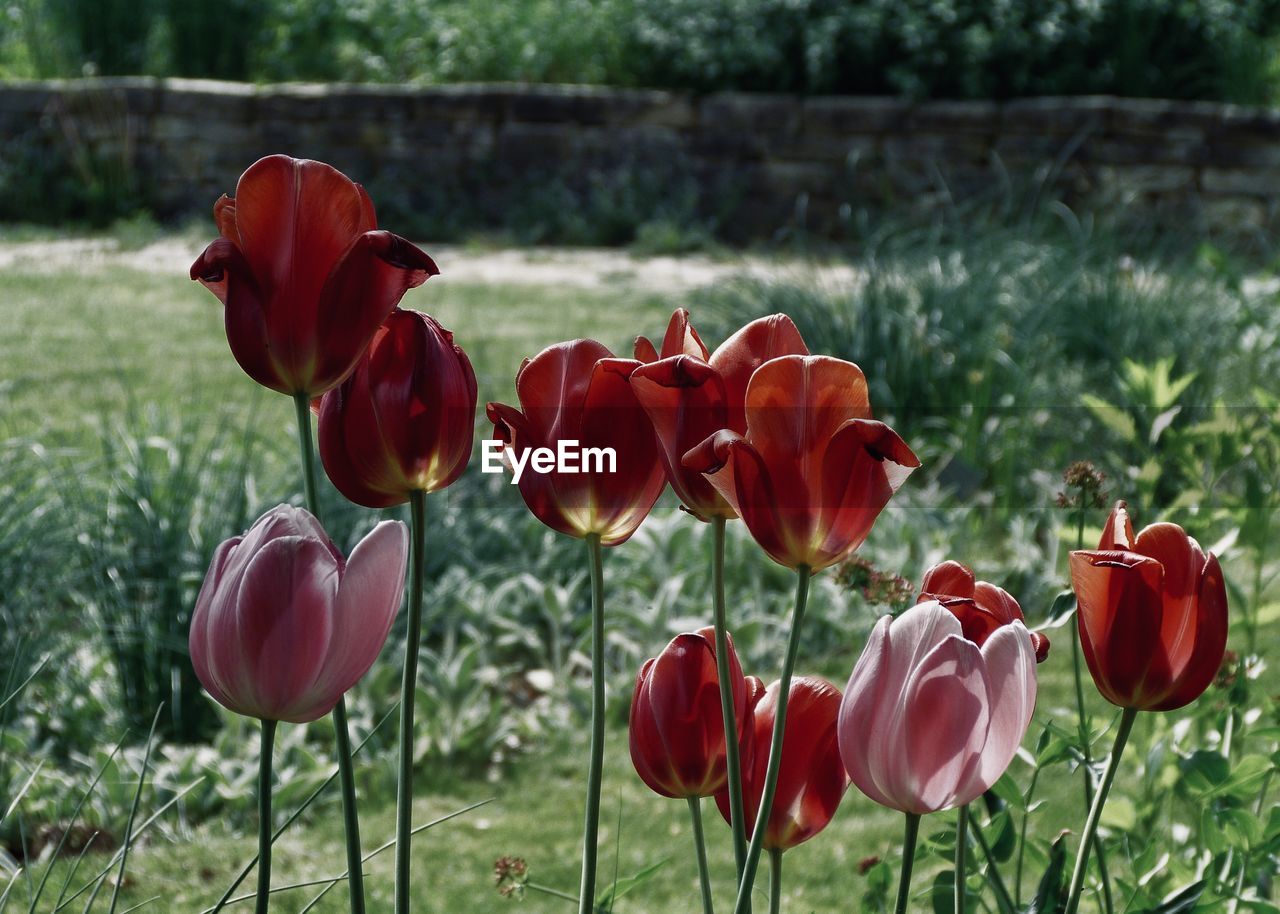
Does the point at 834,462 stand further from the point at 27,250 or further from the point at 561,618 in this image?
the point at 27,250

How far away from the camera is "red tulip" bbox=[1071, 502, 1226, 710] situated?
0.73m

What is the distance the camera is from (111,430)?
12.4 ft

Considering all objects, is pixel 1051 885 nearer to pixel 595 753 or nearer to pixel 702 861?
pixel 702 861

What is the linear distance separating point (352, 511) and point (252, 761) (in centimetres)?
75

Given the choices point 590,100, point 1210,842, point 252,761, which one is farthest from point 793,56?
point 1210,842

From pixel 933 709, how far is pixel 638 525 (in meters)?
0.17

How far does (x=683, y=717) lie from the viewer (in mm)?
782

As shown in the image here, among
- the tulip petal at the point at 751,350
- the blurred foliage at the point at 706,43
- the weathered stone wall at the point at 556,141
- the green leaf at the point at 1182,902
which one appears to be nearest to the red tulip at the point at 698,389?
the tulip petal at the point at 751,350

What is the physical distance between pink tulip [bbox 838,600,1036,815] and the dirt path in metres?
6.65

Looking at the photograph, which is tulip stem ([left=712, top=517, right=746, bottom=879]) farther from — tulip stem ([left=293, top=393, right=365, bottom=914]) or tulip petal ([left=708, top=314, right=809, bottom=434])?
tulip stem ([left=293, top=393, right=365, bottom=914])

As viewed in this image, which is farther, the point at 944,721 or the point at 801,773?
the point at 801,773

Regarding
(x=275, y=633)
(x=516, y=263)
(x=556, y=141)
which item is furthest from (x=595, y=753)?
(x=556, y=141)

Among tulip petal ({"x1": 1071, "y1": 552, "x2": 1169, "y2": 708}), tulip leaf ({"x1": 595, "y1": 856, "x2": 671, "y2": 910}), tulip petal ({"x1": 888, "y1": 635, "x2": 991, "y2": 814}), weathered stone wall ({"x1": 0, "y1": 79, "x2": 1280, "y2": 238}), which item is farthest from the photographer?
weathered stone wall ({"x1": 0, "y1": 79, "x2": 1280, "y2": 238})

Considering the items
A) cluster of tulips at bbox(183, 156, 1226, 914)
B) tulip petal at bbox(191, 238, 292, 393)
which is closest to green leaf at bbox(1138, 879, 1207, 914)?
cluster of tulips at bbox(183, 156, 1226, 914)
